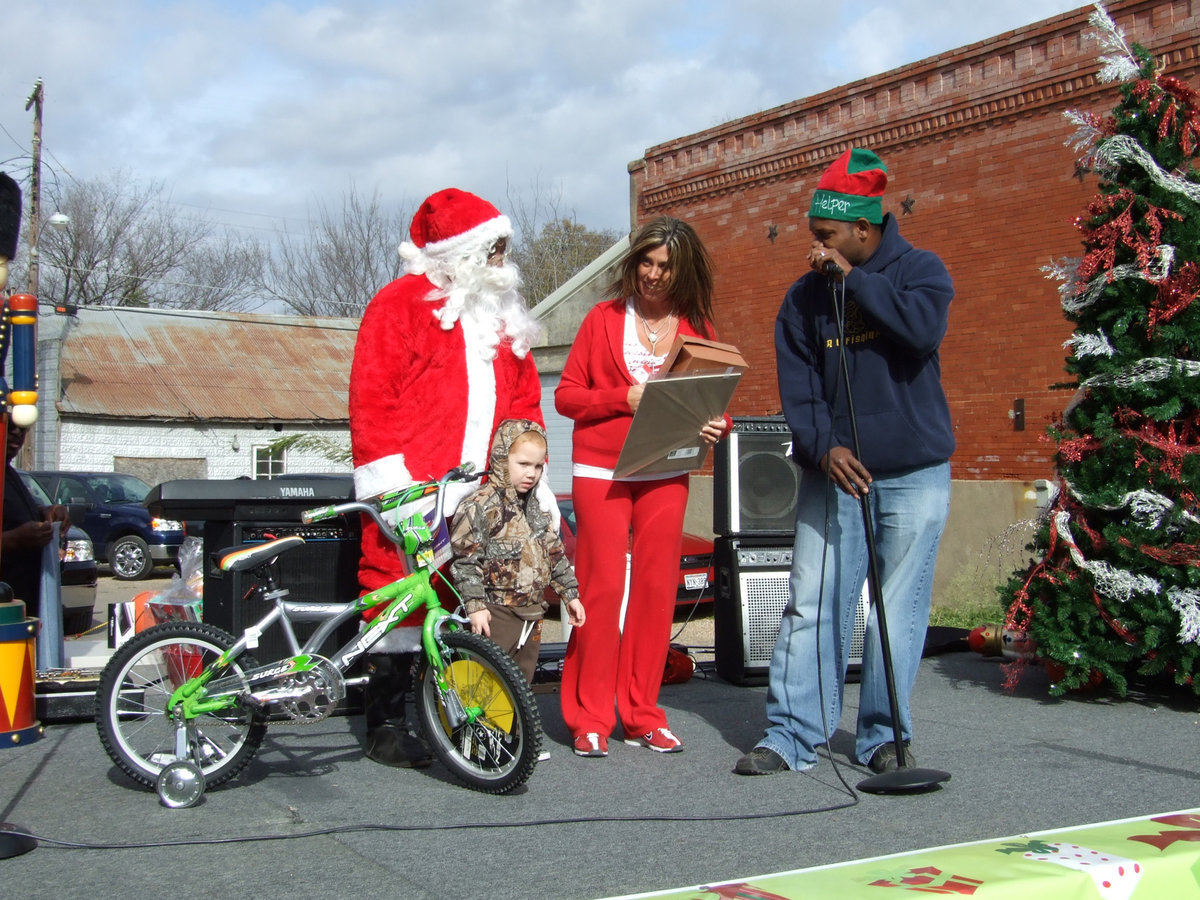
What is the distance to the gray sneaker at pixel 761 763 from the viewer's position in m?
3.93

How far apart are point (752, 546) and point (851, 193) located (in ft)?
8.61

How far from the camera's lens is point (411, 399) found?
4.27m

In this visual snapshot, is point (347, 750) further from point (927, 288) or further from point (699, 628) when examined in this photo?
point (699, 628)

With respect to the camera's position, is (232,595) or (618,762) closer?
(618,762)

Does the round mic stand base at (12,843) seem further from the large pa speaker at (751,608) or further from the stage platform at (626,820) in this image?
the large pa speaker at (751,608)

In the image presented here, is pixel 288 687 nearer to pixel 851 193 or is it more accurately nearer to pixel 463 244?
pixel 463 244

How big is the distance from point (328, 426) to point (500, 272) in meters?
26.5

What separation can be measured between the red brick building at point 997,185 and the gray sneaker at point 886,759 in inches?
301

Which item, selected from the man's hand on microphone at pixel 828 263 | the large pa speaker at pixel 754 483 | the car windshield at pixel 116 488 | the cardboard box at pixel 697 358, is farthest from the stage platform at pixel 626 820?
the car windshield at pixel 116 488

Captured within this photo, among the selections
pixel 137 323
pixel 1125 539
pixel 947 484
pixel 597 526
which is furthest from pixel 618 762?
pixel 137 323

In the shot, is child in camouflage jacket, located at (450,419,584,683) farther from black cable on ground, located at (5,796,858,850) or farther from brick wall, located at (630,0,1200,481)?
brick wall, located at (630,0,1200,481)

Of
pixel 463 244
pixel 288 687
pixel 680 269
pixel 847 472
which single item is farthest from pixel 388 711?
pixel 680 269

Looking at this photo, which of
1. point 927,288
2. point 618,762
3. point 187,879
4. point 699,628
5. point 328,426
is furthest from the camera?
point 328,426

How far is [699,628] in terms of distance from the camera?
34.7 ft
